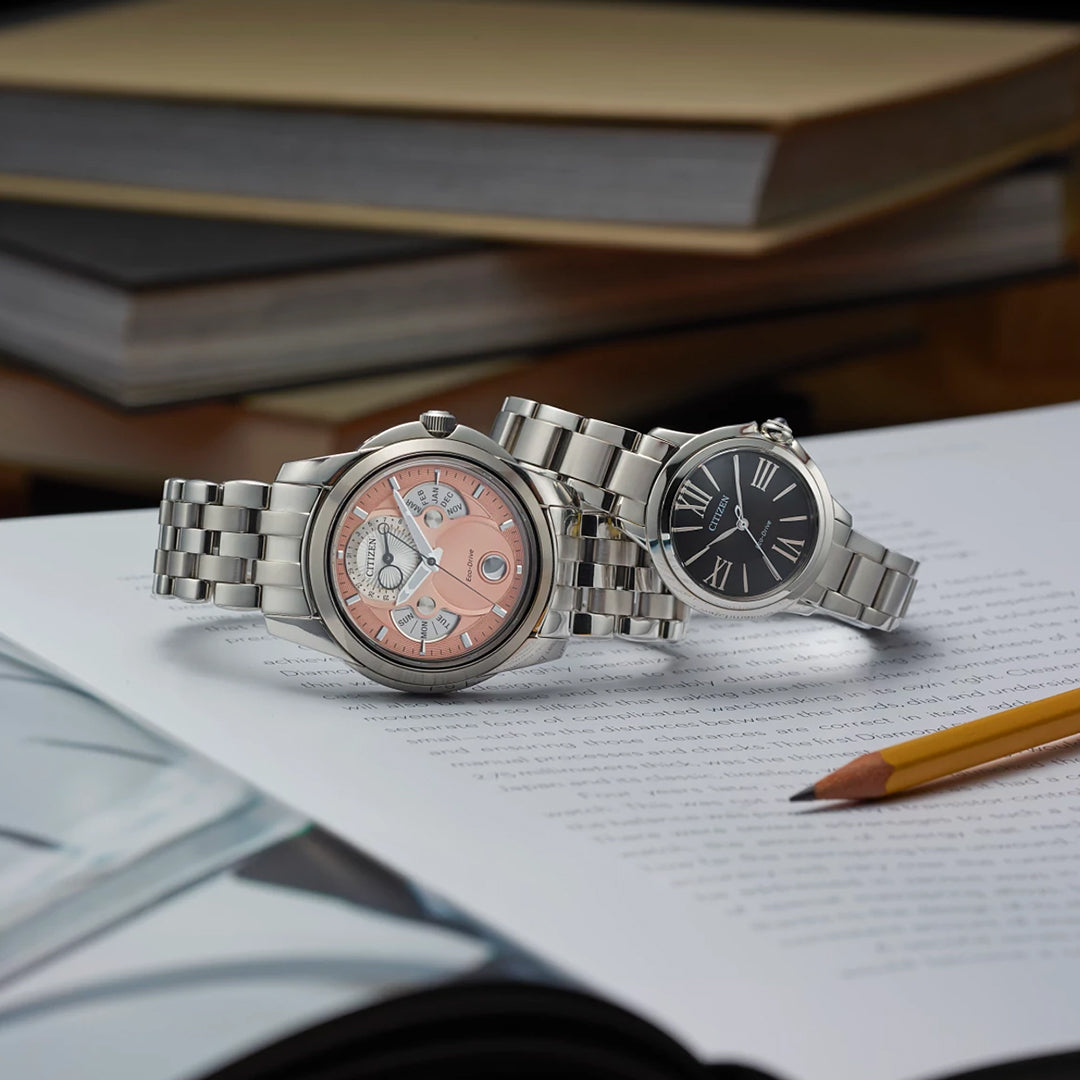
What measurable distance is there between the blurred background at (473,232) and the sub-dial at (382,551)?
0.38 metres

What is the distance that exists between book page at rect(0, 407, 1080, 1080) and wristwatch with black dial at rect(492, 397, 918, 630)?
0.05 m

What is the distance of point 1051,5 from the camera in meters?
2.66

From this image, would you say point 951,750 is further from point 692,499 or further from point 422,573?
point 422,573

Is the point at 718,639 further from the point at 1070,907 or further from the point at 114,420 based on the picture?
the point at 114,420

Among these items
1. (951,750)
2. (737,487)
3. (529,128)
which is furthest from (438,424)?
(529,128)

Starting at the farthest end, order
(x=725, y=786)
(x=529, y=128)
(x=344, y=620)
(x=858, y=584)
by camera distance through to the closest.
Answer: (x=529, y=128), (x=858, y=584), (x=344, y=620), (x=725, y=786)

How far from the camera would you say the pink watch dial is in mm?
1309

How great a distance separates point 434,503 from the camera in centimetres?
133

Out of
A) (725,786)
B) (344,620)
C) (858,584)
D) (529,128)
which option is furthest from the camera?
(529,128)

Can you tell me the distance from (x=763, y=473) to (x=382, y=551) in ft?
1.15

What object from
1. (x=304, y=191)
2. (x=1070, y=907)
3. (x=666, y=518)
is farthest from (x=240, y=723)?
(x=304, y=191)

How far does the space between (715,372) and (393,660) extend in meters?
0.94

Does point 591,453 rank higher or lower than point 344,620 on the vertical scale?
higher

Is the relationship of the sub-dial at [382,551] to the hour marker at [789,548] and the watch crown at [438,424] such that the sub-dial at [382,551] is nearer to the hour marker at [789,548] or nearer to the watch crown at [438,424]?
the watch crown at [438,424]
